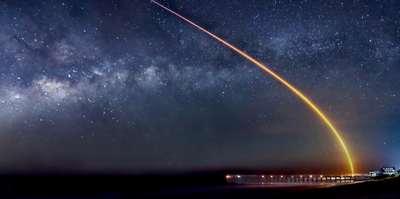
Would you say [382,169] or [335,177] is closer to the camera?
[335,177]

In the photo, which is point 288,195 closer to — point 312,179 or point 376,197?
point 376,197

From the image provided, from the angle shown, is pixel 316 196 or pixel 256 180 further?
pixel 256 180

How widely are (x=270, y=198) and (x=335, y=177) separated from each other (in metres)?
39.1

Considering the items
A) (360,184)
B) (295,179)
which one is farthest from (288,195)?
(295,179)

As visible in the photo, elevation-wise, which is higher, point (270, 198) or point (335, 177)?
point (270, 198)

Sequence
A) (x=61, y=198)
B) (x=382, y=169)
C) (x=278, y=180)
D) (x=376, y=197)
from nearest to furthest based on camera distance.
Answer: (x=376, y=197) < (x=61, y=198) < (x=278, y=180) < (x=382, y=169)

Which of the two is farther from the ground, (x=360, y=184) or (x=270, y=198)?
(x=360, y=184)

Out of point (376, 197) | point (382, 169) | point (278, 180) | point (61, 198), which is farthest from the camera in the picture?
point (382, 169)

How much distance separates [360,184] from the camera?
3.73 metres

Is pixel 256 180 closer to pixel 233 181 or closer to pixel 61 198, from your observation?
pixel 233 181

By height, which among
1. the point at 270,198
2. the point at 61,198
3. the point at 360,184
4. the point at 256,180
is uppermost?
the point at 360,184

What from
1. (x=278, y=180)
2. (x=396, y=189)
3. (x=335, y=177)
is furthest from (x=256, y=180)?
(x=396, y=189)

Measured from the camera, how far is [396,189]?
12.5ft

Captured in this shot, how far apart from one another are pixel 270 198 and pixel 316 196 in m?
0.63
